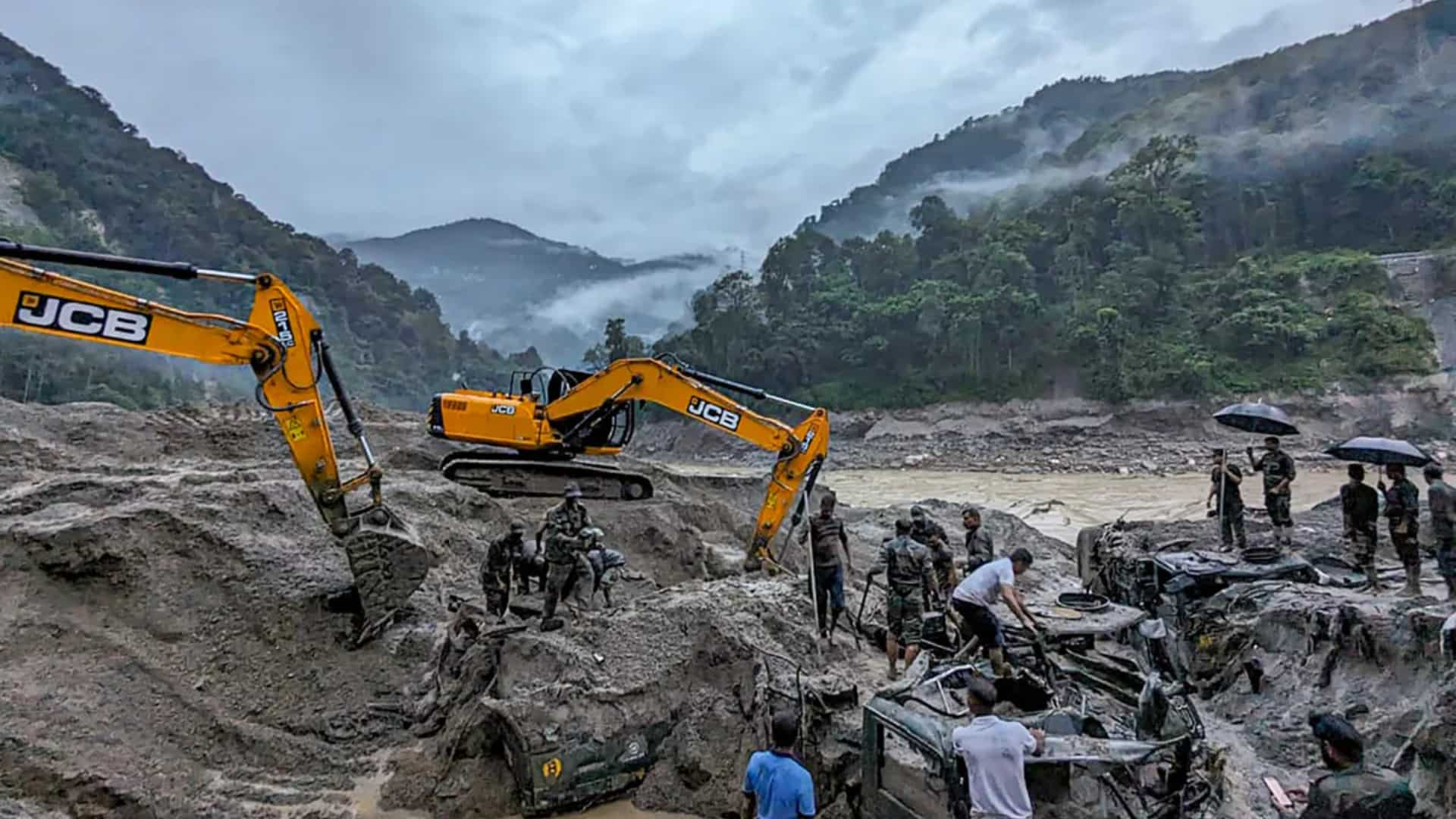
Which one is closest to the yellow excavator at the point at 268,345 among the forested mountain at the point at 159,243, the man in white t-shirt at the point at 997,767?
the man in white t-shirt at the point at 997,767

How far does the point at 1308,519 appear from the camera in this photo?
49.1 feet

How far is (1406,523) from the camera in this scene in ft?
26.2

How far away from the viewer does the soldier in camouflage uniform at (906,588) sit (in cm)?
761

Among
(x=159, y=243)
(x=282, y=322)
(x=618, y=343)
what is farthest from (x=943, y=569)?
(x=159, y=243)

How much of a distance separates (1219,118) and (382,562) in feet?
310

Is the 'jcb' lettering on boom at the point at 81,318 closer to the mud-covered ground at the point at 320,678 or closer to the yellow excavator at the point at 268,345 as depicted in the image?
the yellow excavator at the point at 268,345

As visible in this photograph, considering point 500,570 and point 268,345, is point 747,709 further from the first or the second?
point 268,345

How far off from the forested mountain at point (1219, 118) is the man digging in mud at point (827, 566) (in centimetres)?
6938

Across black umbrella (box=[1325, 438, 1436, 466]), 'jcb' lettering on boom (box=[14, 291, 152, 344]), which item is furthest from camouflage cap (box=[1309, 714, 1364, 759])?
'jcb' lettering on boom (box=[14, 291, 152, 344])

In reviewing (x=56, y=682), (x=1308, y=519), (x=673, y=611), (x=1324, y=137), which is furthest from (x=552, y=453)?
(x=1324, y=137)

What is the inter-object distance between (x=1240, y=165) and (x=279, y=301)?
74278mm

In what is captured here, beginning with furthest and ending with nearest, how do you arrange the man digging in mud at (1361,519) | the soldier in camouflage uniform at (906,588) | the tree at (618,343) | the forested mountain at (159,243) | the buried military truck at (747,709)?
1. the tree at (618,343)
2. the forested mountain at (159,243)
3. the man digging in mud at (1361,519)
4. the soldier in camouflage uniform at (906,588)
5. the buried military truck at (747,709)

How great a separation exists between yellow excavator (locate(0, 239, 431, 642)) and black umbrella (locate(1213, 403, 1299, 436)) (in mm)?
10228

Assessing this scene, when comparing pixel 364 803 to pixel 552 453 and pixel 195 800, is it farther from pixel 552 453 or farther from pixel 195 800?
pixel 552 453
